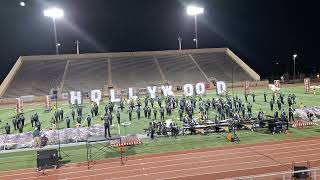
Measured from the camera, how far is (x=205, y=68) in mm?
64250

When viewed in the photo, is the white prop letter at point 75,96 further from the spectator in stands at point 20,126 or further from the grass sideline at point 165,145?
the grass sideline at point 165,145

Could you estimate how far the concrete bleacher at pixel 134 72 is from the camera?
2316 inches

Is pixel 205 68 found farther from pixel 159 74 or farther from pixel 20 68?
pixel 20 68

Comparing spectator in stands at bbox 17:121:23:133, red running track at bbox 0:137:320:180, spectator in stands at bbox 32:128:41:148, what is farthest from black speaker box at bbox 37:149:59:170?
spectator in stands at bbox 17:121:23:133

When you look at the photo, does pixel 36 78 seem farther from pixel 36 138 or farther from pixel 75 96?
pixel 36 138

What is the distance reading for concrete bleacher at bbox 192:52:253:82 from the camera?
6128 centimetres

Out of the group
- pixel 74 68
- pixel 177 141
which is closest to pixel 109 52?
pixel 74 68

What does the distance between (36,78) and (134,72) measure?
14.9 m

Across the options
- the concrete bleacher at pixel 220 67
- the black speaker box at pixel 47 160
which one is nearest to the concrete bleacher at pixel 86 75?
the concrete bleacher at pixel 220 67

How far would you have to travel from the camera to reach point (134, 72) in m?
62.3

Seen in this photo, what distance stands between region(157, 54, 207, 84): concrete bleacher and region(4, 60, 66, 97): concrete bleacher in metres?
16.4

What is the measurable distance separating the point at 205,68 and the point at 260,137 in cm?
4337

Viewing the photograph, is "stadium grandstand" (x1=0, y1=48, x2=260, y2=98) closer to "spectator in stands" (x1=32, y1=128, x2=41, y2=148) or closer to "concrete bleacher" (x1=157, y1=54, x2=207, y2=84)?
"concrete bleacher" (x1=157, y1=54, x2=207, y2=84)

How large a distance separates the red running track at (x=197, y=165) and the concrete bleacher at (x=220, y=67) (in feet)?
139
